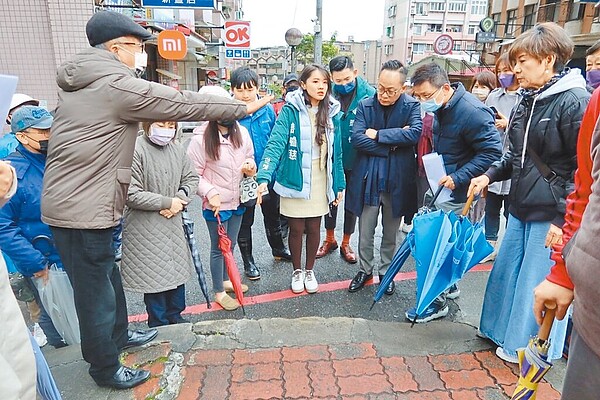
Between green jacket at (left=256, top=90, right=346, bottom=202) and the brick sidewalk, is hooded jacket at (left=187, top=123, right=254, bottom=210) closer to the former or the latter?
green jacket at (left=256, top=90, right=346, bottom=202)

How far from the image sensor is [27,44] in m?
6.45

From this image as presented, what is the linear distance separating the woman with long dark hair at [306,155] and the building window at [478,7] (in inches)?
2312

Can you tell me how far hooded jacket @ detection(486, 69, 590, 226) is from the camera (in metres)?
2.10

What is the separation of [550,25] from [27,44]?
7168 millimetres

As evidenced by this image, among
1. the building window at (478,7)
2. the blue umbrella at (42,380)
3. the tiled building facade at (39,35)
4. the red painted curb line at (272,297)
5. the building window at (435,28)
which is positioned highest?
the building window at (478,7)

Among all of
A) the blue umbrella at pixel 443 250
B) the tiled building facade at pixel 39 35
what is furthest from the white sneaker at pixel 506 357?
the tiled building facade at pixel 39 35

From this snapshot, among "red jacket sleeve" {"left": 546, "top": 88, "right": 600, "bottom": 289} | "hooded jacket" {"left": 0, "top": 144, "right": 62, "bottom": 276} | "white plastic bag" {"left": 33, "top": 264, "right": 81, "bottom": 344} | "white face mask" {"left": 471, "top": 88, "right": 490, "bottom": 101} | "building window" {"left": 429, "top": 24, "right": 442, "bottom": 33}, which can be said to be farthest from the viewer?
"building window" {"left": 429, "top": 24, "right": 442, "bottom": 33}

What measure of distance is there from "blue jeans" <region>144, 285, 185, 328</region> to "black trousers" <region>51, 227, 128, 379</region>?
70 cm

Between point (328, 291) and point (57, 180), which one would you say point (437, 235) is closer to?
point (328, 291)

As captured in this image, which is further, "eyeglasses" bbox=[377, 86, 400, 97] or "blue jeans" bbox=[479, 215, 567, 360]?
"eyeglasses" bbox=[377, 86, 400, 97]

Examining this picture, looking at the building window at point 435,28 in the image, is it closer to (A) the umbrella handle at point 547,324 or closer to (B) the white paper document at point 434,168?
(B) the white paper document at point 434,168

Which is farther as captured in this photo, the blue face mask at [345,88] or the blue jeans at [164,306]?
the blue face mask at [345,88]

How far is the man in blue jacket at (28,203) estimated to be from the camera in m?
2.28

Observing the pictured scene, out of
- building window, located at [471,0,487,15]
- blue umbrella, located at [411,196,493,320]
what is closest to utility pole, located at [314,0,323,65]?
blue umbrella, located at [411,196,493,320]
